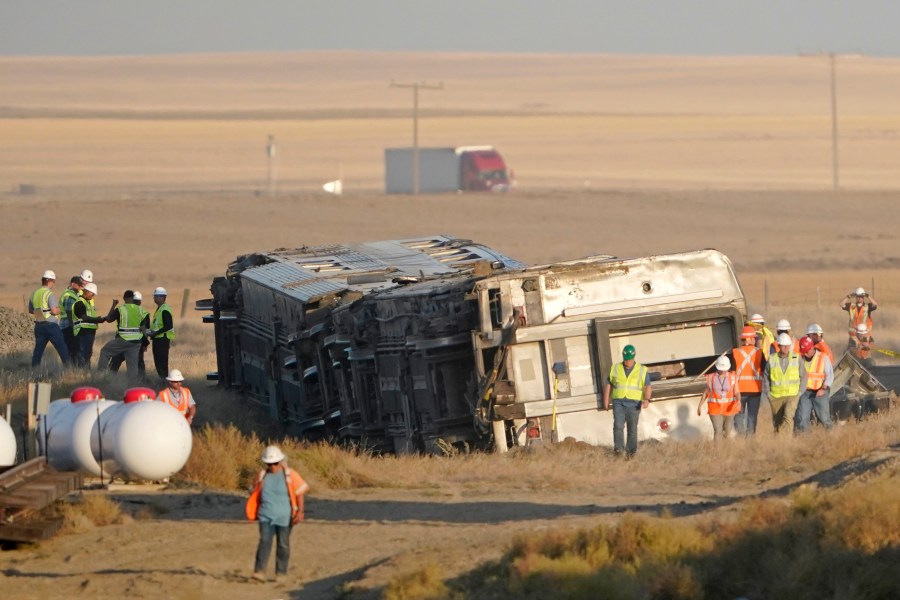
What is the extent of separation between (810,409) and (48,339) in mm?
10762

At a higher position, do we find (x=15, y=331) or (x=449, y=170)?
(x=449, y=170)

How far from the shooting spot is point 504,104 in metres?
156

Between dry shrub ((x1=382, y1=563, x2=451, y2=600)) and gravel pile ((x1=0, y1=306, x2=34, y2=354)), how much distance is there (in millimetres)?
18040

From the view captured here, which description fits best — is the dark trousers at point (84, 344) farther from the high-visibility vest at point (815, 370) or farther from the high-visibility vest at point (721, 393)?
the high-visibility vest at point (815, 370)

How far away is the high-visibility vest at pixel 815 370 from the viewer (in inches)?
723

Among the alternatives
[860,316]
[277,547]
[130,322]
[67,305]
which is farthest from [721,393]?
[67,305]

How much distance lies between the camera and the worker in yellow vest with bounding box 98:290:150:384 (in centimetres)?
2256

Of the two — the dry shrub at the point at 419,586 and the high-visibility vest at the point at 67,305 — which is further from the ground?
the high-visibility vest at the point at 67,305

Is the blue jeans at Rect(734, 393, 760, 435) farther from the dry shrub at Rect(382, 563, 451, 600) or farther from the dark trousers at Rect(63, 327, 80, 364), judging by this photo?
the dark trousers at Rect(63, 327, 80, 364)

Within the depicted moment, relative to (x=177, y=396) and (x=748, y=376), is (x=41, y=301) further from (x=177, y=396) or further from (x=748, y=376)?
(x=748, y=376)

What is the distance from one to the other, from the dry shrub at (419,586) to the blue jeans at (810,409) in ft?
26.7

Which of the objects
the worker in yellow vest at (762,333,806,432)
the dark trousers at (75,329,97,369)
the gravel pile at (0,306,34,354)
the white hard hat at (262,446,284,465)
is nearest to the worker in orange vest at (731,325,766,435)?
the worker in yellow vest at (762,333,806,432)

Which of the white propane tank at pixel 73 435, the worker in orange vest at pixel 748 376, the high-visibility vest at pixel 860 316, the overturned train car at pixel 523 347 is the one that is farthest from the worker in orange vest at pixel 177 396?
the high-visibility vest at pixel 860 316

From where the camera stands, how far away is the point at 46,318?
23.5 metres
